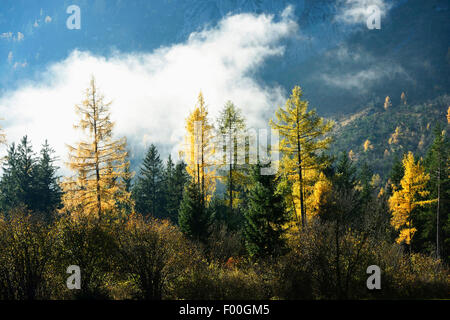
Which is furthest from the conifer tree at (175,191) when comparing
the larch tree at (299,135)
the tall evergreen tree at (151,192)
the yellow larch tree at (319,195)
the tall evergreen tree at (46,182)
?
the larch tree at (299,135)

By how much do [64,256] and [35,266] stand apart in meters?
0.94

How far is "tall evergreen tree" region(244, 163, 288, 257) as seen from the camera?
15.6m

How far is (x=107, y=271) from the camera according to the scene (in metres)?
10.8

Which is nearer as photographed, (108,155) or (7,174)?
(108,155)

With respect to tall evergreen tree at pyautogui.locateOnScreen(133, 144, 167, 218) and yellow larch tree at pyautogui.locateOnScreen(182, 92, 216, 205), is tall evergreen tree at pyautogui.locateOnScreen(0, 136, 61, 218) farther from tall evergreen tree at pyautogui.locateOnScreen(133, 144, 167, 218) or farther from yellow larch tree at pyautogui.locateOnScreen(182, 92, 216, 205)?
yellow larch tree at pyautogui.locateOnScreen(182, 92, 216, 205)

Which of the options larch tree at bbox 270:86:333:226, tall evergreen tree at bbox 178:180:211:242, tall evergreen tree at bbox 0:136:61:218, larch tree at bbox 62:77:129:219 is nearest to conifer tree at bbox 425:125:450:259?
larch tree at bbox 270:86:333:226

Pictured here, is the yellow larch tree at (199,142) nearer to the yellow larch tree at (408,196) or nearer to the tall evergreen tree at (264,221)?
the tall evergreen tree at (264,221)

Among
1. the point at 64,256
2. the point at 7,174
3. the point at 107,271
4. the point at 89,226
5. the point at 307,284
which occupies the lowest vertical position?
the point at 307,284

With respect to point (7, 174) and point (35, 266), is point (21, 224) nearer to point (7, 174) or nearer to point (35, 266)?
point (35, 266)

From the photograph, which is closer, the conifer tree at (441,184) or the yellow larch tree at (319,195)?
the yellow larch tree at (319,195)

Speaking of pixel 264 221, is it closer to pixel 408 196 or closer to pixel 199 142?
pixel 199 142

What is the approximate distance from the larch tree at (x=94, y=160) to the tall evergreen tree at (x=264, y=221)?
876 cm

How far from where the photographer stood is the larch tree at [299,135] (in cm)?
1705
